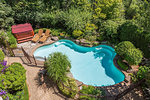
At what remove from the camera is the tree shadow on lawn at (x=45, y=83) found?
30.3 ft

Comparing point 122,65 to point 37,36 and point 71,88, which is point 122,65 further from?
point 37,36

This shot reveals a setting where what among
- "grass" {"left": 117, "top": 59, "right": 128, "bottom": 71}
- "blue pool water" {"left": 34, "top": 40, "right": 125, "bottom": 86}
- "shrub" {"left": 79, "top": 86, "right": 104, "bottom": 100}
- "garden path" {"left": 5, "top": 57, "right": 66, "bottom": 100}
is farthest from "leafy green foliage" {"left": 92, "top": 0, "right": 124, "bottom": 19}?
"garden path" {"left": 5, "top": 57, "right": 66, "bottom": 100}

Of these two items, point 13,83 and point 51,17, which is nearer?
point 13,83

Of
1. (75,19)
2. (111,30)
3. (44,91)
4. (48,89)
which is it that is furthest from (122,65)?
(75,19)

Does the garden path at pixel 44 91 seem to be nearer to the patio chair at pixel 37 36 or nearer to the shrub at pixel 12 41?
the shrub at pixel 12 41

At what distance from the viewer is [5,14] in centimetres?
1386

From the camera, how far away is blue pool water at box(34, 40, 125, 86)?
36.0 ft

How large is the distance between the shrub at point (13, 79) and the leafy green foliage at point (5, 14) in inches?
344

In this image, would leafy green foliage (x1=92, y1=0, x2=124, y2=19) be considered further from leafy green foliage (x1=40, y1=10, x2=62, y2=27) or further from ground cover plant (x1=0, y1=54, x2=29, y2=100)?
ground cover plant (x1=0, y1=54, x2=29, y2=100)

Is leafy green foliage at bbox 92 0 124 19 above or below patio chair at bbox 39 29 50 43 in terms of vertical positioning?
above

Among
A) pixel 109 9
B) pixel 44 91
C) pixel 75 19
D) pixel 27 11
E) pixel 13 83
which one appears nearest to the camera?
pixel 13 83

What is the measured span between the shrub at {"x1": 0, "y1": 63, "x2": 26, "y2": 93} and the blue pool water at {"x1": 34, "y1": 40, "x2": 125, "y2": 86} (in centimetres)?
489

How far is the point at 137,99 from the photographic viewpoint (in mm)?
8711

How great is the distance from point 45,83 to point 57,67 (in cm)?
212
